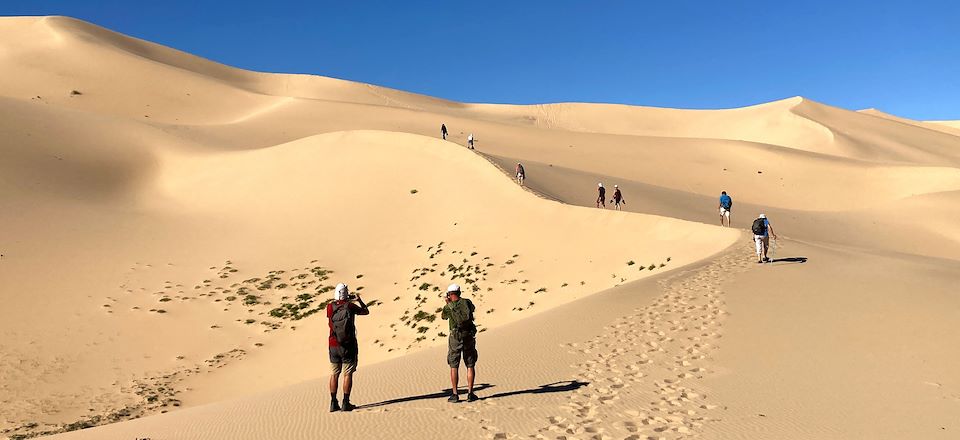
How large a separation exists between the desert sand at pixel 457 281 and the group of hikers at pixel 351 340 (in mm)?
347

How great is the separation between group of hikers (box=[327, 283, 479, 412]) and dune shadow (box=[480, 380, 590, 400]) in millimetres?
405

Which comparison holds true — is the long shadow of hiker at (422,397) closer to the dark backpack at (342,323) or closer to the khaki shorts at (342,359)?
the khaki shorts at (342,359)

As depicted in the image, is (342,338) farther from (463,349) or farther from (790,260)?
(790,260)

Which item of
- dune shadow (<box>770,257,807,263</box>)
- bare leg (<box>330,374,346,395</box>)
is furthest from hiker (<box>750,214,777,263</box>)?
bare leg (<box>330,374,346,395</box>)

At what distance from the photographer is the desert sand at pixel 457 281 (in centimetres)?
819

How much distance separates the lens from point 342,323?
8047 mm

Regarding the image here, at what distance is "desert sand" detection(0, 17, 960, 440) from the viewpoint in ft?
26.9

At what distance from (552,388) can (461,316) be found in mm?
1630

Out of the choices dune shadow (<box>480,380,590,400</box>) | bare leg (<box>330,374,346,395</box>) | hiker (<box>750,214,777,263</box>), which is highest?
hiker (<box>750,214,777,263</box>)

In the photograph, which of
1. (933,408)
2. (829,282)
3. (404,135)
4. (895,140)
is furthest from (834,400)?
(895,140)

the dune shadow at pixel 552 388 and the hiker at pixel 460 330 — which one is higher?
the hiker at pixel 460 330

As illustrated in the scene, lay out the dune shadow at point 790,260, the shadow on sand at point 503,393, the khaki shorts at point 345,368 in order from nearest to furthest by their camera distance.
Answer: the khaki shorts at point 345,368
the shadow on sand at point 503,393
the dune shadow at point 790,260

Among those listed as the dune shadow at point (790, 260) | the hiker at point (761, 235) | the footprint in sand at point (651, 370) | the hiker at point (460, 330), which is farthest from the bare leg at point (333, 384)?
the dune shadow at point (790, 260)

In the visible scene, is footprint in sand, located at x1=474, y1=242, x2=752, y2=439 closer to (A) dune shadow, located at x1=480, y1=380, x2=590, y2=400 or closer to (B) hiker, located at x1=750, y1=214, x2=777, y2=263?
(A) dune shadow, located at x1=480, y1=380, x2=590, y2=400
